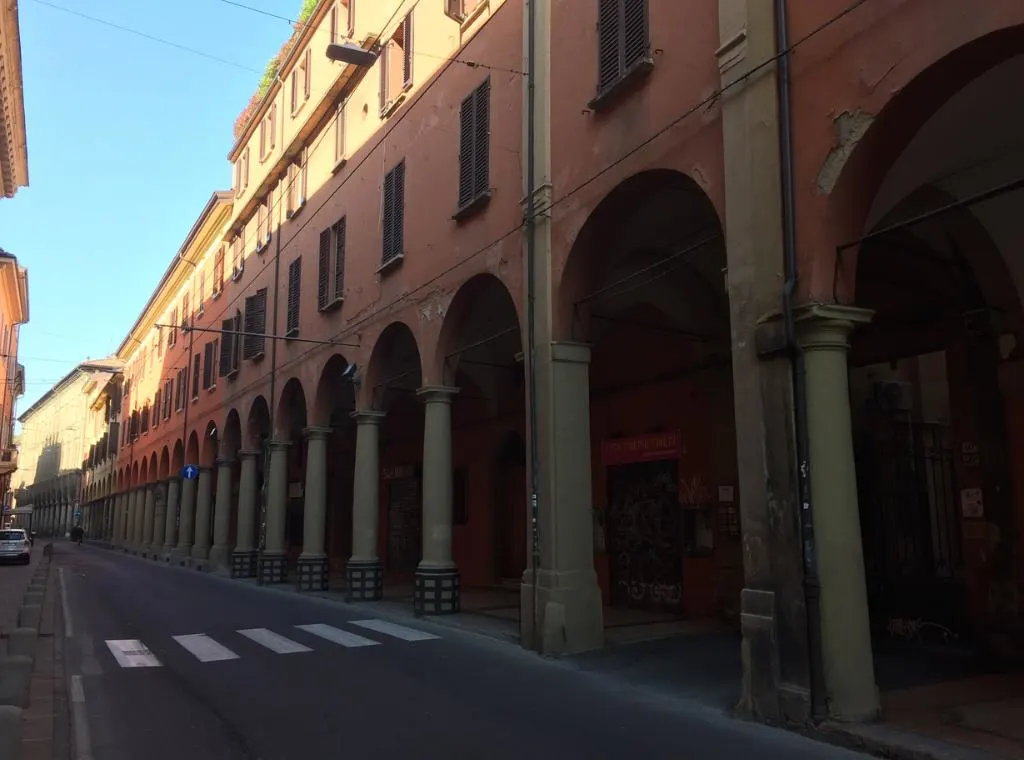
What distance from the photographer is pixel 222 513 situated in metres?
28.0

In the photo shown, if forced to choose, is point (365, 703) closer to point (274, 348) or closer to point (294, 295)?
point (294, 295)

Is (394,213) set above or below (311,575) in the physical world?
above

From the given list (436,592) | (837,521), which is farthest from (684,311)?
(837,521)

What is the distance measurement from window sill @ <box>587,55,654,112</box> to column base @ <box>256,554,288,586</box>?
15914 millimetres

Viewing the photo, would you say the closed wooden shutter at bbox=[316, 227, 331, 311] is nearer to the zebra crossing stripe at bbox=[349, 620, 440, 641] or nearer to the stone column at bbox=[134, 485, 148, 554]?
the zebra crossing stripe at bbox=[349, 620, 440, 641]

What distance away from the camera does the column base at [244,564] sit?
972 inches

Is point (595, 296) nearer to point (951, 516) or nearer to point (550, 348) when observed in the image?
point (550, 348)

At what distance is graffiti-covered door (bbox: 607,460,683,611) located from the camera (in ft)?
45.0

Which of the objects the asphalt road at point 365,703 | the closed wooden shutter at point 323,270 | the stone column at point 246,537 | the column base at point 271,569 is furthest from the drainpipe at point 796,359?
the stone column at point 246,537

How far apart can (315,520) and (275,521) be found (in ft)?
10.6

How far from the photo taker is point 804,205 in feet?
23.1

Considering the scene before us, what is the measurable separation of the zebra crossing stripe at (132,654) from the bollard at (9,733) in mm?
4876

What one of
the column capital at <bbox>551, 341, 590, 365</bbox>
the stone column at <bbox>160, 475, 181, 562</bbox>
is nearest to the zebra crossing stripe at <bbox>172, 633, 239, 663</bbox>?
the column capital at <bbox>551, 341, 590, 365</bbox>

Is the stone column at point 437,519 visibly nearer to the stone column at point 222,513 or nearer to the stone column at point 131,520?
the stone column at point 222,513
